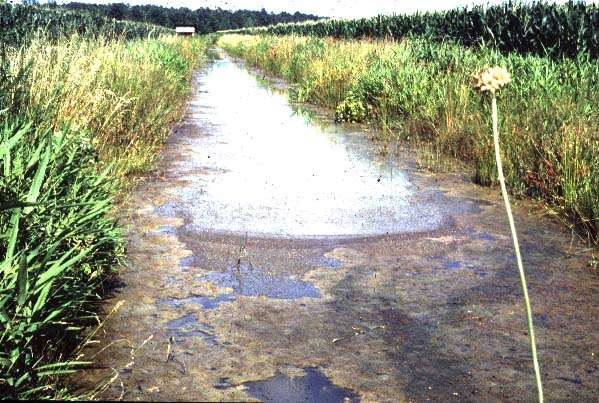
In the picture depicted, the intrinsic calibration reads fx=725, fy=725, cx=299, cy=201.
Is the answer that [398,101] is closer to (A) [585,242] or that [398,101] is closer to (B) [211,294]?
(A) [585,242]

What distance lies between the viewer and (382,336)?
354 centimetres

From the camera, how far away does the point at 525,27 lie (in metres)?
16.5

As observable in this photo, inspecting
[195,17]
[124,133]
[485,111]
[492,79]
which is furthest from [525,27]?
[195,17]

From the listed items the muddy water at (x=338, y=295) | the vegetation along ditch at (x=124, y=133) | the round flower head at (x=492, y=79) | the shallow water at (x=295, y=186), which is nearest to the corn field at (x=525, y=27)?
the vegetation along ditch at (x=124, y=133)

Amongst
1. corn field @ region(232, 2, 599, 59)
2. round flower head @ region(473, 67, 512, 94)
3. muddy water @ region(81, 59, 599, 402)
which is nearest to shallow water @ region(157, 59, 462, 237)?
muddy water @ region(81, 59, 599, 402)

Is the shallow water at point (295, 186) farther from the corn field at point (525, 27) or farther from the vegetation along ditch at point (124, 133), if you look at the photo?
the corn field at point (525, 27)

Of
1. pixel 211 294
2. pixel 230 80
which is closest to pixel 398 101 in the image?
pixel 211 294

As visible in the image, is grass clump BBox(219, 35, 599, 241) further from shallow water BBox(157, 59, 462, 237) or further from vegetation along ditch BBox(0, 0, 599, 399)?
shallow water BBox(157, 59, 462, 237)

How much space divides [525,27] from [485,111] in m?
9.21

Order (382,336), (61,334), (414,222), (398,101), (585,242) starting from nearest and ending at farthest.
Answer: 1. (61,334)
2. (382,336)
3. (585,242)
4. (414,222)
5. (398,101)

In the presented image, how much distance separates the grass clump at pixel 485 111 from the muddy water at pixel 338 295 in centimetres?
32

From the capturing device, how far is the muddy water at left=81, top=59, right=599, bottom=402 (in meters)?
3.08

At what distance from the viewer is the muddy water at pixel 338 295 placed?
3.08 meters

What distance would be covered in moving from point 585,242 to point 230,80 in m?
17.1
